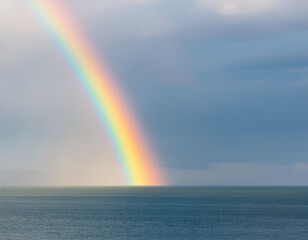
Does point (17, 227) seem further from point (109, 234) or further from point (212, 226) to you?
point (212, 226)

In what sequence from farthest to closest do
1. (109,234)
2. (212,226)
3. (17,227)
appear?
(212,226) → (17,227) → (109,234)

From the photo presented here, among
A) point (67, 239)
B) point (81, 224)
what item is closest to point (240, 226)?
point (81, 224)

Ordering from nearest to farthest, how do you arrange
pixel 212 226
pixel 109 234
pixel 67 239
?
pixel 67 239
pixel 109 234
pixel 212 226

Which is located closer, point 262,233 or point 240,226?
point 262,233

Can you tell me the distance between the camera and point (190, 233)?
7619cm

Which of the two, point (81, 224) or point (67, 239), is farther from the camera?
point (81, 224)

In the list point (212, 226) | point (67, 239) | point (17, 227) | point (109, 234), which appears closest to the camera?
point (67, 239)

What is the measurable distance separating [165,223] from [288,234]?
21.5m

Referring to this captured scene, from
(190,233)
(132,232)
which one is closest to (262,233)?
(190,233)

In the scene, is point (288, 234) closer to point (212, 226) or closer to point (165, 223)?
point (212, 226)

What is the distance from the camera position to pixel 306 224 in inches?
3583

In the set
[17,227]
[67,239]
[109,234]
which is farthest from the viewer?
[17,227]

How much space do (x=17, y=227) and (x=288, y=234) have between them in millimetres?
35362

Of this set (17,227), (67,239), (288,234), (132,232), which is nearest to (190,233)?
(132,232)
